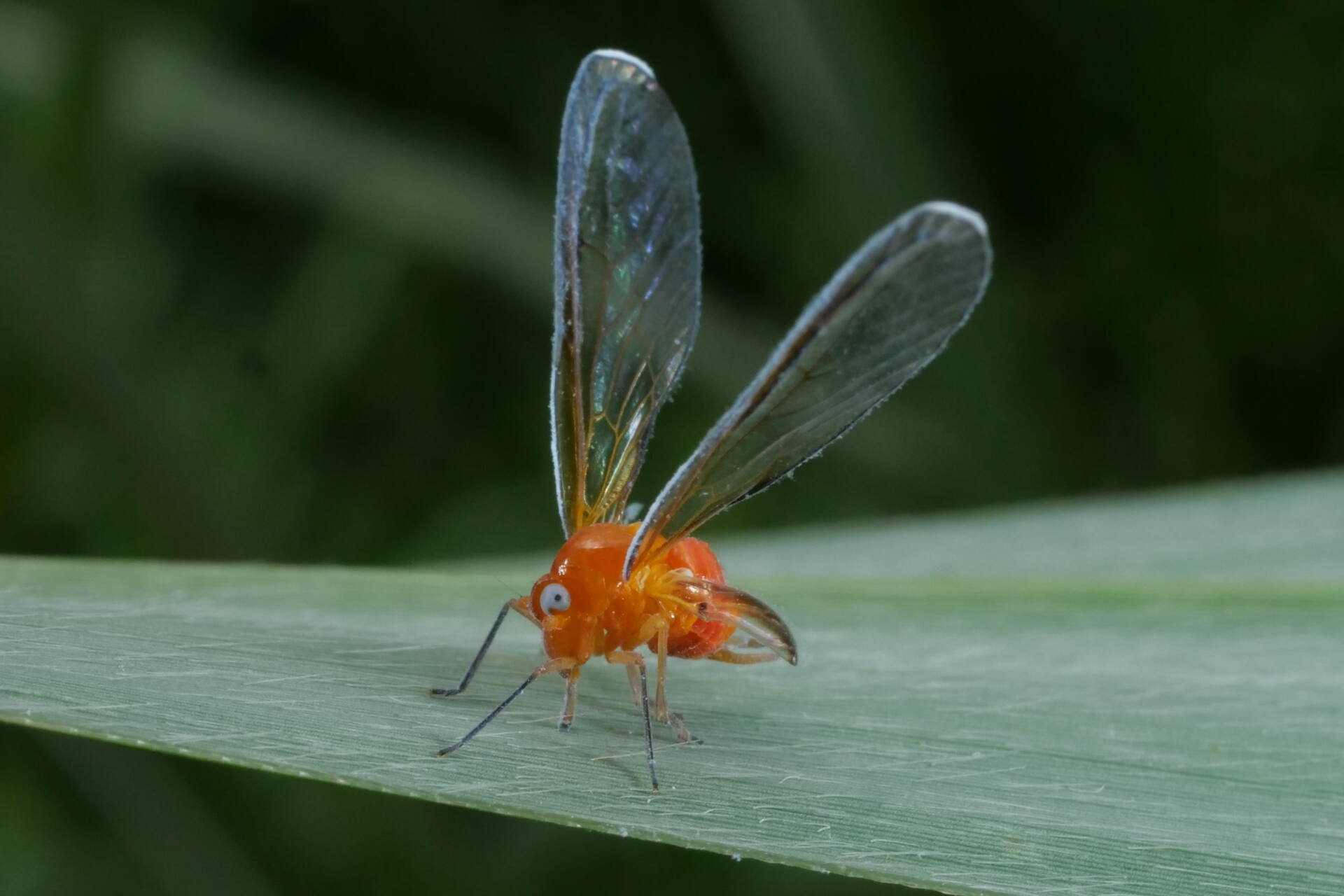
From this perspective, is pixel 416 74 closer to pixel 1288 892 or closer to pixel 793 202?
pixel 793 202

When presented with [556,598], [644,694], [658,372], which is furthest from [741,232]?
[644,694]

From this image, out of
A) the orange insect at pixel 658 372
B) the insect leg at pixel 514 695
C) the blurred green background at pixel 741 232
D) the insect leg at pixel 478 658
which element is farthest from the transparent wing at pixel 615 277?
the blurred green background at pixel 741 232

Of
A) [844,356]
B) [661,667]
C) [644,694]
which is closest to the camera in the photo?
[844,356]

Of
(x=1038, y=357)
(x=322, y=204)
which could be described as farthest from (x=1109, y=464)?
(x=322, y=204)

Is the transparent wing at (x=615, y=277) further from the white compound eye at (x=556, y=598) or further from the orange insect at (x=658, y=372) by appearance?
the white compound eye at (x=556, y=598)

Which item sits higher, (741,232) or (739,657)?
(739,657)

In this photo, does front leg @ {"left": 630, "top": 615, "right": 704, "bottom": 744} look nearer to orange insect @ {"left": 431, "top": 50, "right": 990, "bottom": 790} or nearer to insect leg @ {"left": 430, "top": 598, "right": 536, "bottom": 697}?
orange insect @ {"left": 431, "top": 50, "right": 990, "bottom": 790}

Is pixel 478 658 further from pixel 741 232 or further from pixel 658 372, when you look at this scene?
pixel 741 232

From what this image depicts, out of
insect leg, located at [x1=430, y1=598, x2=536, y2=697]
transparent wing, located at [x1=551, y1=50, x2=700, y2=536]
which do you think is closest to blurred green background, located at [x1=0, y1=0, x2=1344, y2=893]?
transparent wing, located at [x1=551, y1=50, x2=700, y2=536]
